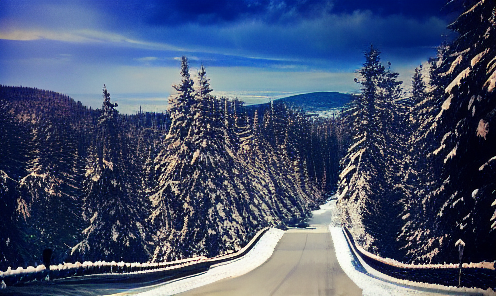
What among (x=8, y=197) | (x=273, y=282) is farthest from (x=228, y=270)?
(x=8, y=197)

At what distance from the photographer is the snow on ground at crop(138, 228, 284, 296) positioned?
1439cm

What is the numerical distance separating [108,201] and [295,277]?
18392mm

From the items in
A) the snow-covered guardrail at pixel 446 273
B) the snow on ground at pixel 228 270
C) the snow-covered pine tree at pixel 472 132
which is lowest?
the snow on ground at pixel 228 270

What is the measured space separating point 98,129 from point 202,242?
1134 cm

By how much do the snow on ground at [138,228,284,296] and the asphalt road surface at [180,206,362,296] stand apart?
1.62ft

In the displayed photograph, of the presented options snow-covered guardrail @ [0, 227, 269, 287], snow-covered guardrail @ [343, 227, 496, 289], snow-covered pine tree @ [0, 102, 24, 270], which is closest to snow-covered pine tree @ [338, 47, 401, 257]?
snow-covered guardrail @ [0, 227, 269, 287]

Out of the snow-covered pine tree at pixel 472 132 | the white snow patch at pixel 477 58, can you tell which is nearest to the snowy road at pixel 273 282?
the snow-covered pine tree at pixel 472 132

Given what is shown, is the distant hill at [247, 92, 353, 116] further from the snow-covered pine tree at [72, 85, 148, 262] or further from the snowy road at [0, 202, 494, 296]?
the snow-covered pine tree at [72, 85, 148, 262]

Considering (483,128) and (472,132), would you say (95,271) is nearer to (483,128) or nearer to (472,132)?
(483,128)

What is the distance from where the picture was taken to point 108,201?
30.7 meters

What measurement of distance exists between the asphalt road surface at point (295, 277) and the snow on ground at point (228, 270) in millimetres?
494

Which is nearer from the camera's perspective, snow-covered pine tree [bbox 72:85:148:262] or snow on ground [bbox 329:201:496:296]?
snow on ground [bbox 329:201:496:296]

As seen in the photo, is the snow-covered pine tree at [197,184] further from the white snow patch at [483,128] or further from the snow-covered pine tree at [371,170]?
the white snow patch at [483,128]

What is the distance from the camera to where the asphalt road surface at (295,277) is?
1433 cm
